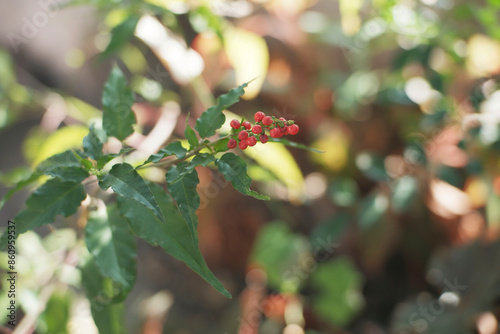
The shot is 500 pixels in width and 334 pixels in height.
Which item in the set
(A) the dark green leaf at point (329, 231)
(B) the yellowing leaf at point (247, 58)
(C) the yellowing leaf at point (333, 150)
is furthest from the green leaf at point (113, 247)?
(C) the yellowing leaf at point (333, 150)

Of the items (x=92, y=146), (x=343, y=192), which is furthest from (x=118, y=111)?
(x=343, y=192)

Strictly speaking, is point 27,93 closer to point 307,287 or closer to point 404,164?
point 307,287

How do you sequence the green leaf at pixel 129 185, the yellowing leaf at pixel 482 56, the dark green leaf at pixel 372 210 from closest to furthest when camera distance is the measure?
1. the green leaf at pixel 129 185
2. the dark green leaf at pixel 372 210
3. the yellowing leaf at pixel 482 56

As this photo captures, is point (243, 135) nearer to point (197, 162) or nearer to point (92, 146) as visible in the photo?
point (197, 162)

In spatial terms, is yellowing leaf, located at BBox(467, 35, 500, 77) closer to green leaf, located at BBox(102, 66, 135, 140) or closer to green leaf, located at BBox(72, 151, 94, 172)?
green leaf, located at BBox(102, 66, 135, 140)

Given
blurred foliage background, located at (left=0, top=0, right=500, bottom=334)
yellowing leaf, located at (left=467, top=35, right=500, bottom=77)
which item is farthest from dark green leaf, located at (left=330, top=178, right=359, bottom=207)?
yellowing leaf, located at (left=467, top=35, right=500, bottom=77)

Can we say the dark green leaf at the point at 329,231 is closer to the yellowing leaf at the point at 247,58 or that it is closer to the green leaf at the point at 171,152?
the yellowing leaf at the point at 247,58
